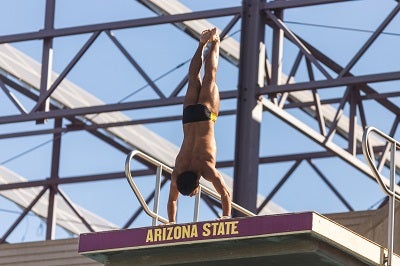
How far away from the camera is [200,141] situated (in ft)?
62.2

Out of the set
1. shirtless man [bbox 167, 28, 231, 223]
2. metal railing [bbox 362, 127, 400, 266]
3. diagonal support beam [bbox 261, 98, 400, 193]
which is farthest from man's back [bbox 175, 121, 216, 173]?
diagonal support beam [bbox 261, 98, 400, 193]

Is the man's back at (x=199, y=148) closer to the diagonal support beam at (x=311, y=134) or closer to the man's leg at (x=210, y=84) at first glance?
the man's leg at (x=210, y=84)

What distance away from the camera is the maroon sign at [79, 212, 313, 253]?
714 inches

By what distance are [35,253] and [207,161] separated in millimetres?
13354

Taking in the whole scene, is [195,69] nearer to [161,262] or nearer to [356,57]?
[161,262]

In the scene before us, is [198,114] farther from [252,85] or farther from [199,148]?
[252,85]

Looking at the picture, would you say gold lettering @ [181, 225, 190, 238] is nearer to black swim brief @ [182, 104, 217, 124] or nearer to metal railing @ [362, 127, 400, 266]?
black swim brief @ [182, 104, 217, 124]

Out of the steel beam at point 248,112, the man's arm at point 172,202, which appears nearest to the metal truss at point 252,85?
the steel beam at point 248,112

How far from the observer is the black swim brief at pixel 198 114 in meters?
19.0

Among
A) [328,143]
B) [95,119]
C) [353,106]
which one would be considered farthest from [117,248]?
[95,119]

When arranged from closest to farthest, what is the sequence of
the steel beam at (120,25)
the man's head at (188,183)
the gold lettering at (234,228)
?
the gold lettering at (234,228) < the man's head at (188,183) < the steel beam at (120,25)

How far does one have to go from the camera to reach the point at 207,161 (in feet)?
62.1

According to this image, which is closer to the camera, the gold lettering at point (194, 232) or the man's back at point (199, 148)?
the gold lettering at point (194, 232)

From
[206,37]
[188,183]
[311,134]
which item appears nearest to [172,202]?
[188,183]
